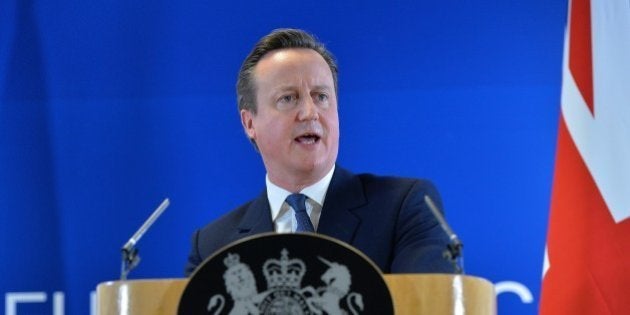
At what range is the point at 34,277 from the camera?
359 cm

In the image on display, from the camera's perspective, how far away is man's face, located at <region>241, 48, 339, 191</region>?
9.29ft

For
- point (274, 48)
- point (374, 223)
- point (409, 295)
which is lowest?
point (409, 295)

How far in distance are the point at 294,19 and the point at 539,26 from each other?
2.64 ft

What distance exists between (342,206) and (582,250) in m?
1.01

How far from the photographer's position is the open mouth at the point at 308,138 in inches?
112

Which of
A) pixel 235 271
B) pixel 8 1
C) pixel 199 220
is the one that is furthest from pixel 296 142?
pixel 8 1

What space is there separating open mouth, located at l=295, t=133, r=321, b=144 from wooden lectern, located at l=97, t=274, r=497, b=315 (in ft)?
3.21

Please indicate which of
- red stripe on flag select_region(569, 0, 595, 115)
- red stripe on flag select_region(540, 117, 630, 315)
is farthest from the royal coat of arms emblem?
red stripe on flag select_region(569, 0, 595, 115)

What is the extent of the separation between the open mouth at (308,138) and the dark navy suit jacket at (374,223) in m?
0.10

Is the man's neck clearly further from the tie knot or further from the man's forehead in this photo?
the man's forehead

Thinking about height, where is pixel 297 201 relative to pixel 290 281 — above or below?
above

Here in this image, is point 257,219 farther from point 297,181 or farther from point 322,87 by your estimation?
point 322,87

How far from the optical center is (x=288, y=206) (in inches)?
112

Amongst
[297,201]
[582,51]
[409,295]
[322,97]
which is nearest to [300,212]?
[297,201]
